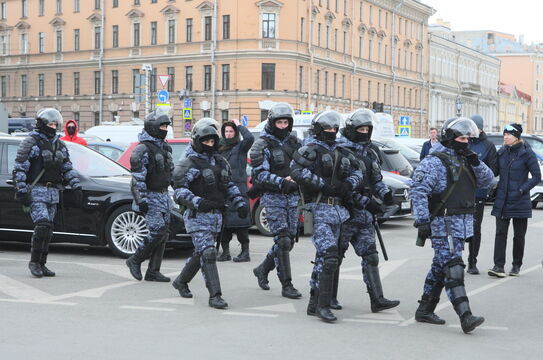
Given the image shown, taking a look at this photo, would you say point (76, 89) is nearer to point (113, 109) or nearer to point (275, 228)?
point (113, 109)

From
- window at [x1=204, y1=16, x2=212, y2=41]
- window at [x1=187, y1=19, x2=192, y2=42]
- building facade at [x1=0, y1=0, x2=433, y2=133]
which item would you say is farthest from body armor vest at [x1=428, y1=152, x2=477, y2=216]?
window at [x1=187, y1=19, x2=192, y2=42]

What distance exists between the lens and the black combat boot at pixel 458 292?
7227mm

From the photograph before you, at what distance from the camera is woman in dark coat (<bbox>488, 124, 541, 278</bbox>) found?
10484mm

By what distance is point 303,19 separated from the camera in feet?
206

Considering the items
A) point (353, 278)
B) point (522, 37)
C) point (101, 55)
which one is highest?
point (522, 37)

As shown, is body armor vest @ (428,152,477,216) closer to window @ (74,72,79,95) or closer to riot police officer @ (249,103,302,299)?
riot police officer @ (249,103,302,299)

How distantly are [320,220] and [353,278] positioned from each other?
2620 millimetres

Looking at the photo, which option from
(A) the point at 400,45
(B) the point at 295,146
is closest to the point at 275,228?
(B) the point at 295,146

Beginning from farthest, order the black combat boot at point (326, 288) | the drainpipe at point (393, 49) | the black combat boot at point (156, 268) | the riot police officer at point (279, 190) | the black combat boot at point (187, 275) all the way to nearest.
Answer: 1. the drainpipe at point (393, 49)
2. the black combat boot at point (156, 268)
3. the riot police officer at point (279, 190)
4. the black combat boot at point (187, 275)
5. the black combat boot at point (326, 288)

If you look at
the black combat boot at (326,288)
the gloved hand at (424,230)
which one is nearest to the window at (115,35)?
the black combat boot at (326,288)

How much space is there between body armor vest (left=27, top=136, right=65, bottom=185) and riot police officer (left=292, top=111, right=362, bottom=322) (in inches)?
129

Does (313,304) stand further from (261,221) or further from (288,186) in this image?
(261,221)

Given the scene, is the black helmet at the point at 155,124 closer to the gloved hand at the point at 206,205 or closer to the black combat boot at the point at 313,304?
→ the gloved hand at the point at 206,205

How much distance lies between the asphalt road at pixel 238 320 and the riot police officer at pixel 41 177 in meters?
0.40
